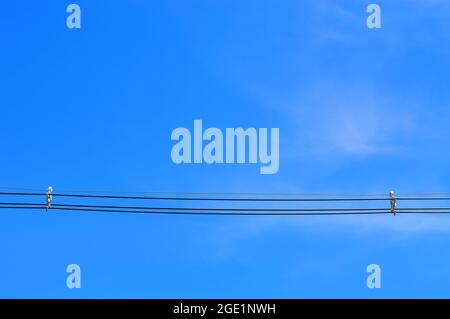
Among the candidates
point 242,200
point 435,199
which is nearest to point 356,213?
point 435,199

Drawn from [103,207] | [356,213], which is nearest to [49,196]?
[103,207]

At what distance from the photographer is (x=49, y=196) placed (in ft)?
70.2

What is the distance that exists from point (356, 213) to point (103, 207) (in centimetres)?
901
